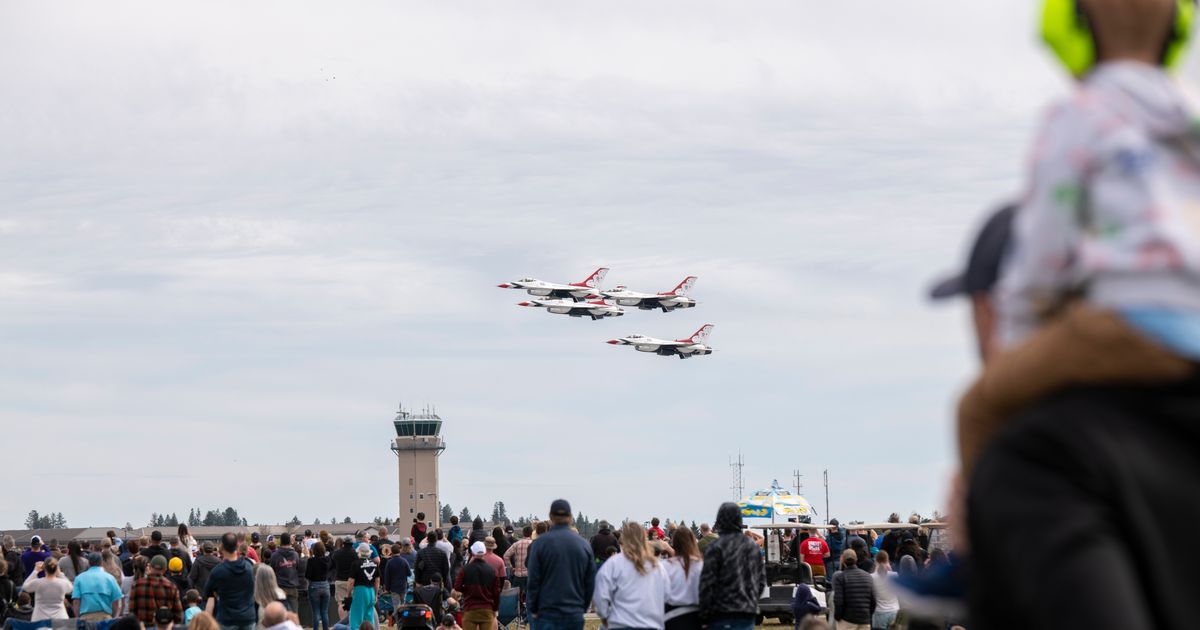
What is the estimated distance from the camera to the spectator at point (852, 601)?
17547mm

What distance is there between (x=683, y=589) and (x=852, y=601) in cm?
551

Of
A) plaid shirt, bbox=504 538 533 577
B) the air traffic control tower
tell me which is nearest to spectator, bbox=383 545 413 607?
plaid shirt, bbox=504 538 533 577

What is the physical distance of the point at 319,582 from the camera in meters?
22.1

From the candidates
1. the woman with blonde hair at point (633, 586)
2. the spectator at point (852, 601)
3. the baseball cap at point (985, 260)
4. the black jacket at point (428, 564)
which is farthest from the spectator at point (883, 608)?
the baseball cap at point (985, 260)

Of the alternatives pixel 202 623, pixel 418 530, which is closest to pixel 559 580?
pixel 202 623

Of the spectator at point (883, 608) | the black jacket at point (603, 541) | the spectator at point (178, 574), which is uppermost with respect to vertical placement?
the black jacket at point (603, 541)

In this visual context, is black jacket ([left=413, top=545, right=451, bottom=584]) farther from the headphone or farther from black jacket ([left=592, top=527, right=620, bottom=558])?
the headphone

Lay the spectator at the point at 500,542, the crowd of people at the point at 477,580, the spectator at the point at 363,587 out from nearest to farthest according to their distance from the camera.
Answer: the crowd of people at the point at 477,580
the spectator at the point at 363,587
the spectator at the point at 500,542

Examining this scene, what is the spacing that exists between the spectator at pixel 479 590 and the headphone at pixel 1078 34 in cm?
1638

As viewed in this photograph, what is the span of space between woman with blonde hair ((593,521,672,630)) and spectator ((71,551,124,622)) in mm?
7777

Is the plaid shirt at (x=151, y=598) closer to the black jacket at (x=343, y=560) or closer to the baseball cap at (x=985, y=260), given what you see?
the black jacket at (x=343, y=560)

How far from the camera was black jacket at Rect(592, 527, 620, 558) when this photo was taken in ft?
72.2

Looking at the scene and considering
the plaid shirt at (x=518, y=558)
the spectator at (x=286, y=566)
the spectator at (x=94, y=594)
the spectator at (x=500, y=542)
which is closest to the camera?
the spectator at (x=94, y=594)

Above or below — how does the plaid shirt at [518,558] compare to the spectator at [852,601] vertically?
above
